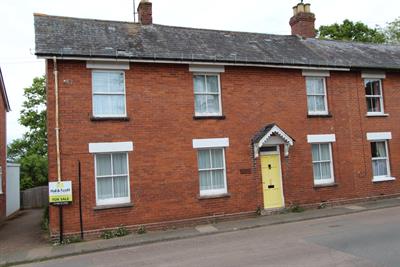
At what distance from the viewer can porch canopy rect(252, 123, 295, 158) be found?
1551cm

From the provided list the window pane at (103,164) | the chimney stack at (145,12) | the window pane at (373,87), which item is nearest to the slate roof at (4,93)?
the chimney stack at (145,12)

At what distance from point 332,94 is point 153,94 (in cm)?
779

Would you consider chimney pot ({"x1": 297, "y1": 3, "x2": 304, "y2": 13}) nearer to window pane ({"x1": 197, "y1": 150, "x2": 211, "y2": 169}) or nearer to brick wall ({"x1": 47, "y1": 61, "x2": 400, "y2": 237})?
brick wall ({"x1": 47, "y1": 61, "x2": 400, "y2": 237})

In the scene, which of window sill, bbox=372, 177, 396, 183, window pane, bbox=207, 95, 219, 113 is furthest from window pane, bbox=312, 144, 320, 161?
window pane, bbox=207, 95, 219, 113

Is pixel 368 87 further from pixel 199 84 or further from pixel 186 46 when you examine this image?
pixel 186 46

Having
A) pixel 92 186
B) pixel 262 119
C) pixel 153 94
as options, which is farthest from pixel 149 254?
pixel 262 119

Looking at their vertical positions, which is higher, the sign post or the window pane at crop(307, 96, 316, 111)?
the window pane at crop(307, 96, 316, 111)

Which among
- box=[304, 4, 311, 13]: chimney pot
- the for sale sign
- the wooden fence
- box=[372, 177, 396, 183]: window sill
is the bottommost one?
the wooden fence

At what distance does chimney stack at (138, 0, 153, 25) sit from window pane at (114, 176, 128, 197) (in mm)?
6983

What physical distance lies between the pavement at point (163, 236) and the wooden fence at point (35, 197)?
1426cm

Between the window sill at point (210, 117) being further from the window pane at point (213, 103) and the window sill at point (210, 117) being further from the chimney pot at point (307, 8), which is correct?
the chimney pot at point (307, 8)

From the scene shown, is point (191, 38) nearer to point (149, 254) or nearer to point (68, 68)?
point (68, 68)

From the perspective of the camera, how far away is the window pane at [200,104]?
50.8ft

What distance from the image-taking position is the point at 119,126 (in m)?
14.1
